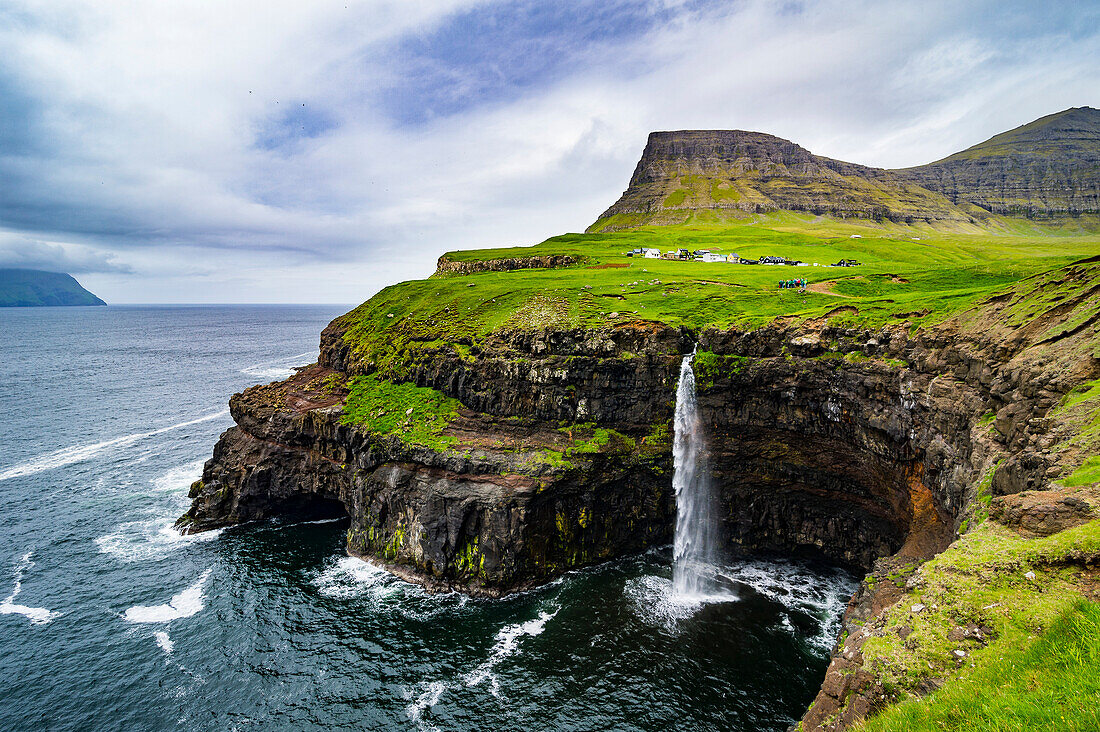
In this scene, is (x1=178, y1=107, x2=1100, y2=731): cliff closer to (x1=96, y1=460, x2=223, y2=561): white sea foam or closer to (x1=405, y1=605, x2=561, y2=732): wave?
(x1=96, y1=460, x2=223, y2=561): white sea foam

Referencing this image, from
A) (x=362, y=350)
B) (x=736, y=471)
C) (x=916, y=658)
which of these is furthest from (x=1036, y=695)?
(x=362, y=350)

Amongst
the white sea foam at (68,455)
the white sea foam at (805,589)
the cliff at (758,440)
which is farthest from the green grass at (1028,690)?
the white sea foam at (68,455)

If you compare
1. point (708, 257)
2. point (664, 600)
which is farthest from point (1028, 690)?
point (708, 257)

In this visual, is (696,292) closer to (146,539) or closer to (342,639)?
(342,639)

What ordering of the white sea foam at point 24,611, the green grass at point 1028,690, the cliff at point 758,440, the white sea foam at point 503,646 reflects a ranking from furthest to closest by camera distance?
the white sea foam at point 24,611
the white sea foam at point 503,646
the cliff at point 758,440
the green grass at point 1028,690

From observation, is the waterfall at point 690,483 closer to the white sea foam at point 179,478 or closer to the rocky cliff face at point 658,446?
the rocky cliff face at point 658,446

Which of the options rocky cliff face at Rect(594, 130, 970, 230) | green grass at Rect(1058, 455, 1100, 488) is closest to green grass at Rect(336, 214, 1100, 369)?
green grass at Rect(1058, 455, 1100, 488)
